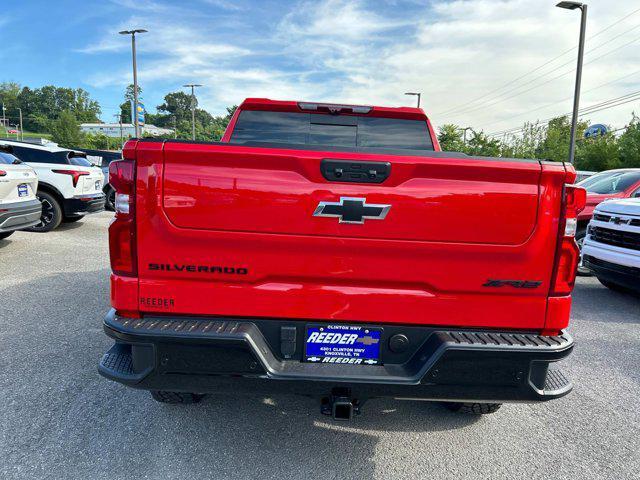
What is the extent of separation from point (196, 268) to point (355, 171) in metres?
0.89

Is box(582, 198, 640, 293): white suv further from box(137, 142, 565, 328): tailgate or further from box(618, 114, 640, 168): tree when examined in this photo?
box(618, 114, 640, 168): tree

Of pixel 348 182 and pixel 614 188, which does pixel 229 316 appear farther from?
pixel 614 188

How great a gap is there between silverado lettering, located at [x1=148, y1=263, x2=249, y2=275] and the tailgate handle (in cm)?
62

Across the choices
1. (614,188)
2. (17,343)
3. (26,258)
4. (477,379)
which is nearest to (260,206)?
(477,379)

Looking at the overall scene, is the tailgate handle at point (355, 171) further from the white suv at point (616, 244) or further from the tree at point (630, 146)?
the tree at point (630, 146)

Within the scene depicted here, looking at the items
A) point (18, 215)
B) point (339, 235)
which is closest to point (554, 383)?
point (339, 235)

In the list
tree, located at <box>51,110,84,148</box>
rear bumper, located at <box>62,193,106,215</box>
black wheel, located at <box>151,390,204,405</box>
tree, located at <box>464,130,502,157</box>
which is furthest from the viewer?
tree, located at <box>51,110,84,148</box>

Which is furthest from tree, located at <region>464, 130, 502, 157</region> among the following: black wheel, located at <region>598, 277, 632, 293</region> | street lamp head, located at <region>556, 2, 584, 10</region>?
black wheel, located at <region>598, 277, 632, 293</region>

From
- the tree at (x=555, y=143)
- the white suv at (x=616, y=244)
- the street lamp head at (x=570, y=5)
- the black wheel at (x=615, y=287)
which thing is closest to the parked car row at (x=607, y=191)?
the black wheel at (x=615, y=287)

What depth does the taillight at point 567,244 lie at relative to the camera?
2.12 metres

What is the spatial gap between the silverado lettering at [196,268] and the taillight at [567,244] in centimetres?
152

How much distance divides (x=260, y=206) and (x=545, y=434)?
2.38m

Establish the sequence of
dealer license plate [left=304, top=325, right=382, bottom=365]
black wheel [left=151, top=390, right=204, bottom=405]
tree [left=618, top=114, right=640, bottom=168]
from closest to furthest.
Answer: dealer license plate [left=304, top=325, right=382, bottom=365] < black wheel [left=151, top=390, right=204, bottom=405] < tree [left=618, top=114, right=640, bottom=168]

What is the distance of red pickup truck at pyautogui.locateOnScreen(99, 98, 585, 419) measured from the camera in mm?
2062
